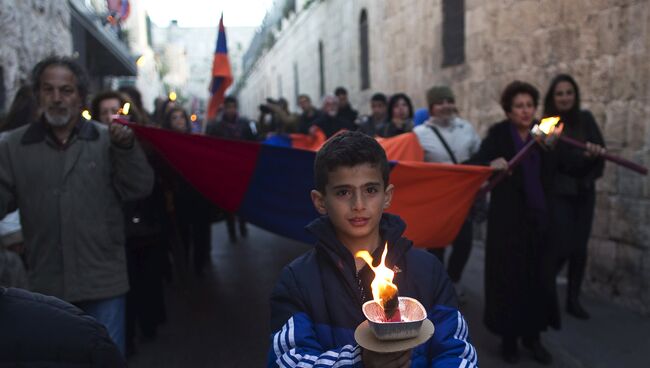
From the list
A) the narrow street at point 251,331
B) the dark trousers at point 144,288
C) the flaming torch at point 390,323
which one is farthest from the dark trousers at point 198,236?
the flaming torch at point 390,323

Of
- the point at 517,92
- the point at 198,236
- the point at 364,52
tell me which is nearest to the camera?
the point at 517,92

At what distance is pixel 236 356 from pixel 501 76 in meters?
4.96

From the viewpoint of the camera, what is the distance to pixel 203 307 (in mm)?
5848

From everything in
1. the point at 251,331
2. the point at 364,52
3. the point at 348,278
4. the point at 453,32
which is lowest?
the point at 251,331

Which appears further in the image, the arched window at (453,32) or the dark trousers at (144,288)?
the arched window at (453,32)

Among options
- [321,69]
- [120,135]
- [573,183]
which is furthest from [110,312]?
[321,69]

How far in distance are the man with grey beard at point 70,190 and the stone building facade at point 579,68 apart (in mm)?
4167

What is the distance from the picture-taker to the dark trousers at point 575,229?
5.13m

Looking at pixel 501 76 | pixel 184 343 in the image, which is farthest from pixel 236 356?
pixel 501 76

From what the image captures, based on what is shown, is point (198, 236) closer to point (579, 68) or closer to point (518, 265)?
point (518, 265)

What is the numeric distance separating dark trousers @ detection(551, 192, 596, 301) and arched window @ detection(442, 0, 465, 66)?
4209 millimetres

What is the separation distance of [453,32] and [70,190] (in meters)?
7.47

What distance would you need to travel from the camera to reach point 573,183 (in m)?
5.15

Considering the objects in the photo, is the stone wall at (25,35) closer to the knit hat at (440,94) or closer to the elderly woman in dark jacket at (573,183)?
the knit hat at (440,94)
